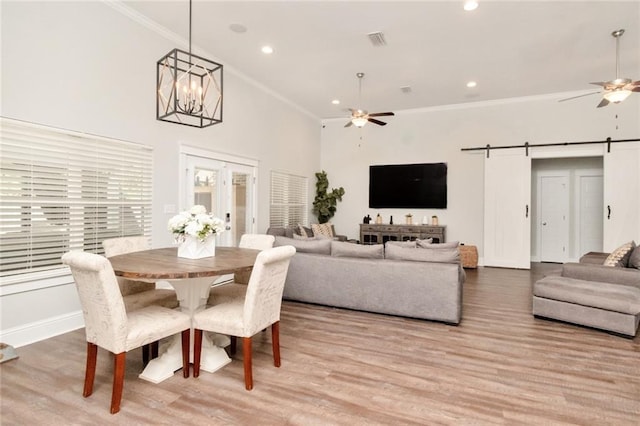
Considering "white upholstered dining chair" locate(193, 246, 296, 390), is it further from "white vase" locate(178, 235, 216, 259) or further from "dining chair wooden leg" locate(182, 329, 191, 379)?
"white vase" locate(178, 235, 216, 259)

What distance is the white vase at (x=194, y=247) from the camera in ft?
9.53

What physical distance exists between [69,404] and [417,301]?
10.6 feet

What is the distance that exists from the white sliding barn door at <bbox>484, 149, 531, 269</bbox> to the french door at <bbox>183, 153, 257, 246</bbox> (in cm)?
505

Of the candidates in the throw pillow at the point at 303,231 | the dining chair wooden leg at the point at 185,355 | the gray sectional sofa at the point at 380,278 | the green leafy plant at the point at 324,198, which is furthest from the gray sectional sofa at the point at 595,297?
the green leafy plant at the point at 324,198

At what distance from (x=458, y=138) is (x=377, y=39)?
4.00 m

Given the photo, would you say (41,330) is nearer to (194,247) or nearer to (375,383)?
(194,247)

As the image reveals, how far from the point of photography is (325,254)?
4.54 m

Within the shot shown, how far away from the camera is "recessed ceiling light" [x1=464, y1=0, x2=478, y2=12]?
383 cm

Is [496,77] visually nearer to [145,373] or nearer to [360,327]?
[360,327]

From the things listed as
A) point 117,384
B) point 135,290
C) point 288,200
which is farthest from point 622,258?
point 288,200

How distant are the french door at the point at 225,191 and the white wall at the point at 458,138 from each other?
10.4ft

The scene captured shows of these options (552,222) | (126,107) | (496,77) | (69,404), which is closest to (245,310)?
(69,404)

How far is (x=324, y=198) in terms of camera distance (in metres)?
8.72

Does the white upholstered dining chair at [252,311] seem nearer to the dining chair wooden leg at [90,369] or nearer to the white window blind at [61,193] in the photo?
the dining chair wooden leg at [90,369]
